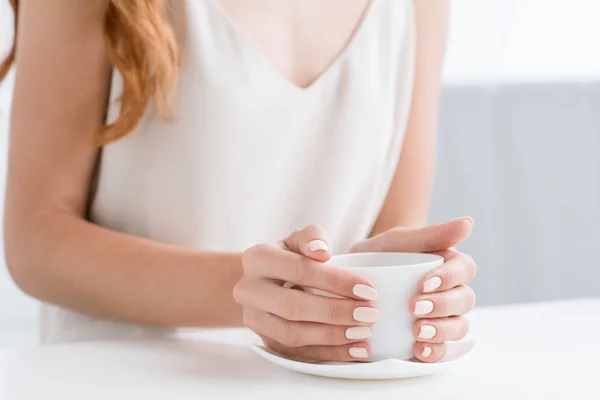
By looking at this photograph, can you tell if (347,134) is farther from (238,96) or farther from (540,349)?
(540,349)

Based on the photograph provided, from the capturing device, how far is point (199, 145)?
951 mm

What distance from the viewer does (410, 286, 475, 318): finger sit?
57 centimetres

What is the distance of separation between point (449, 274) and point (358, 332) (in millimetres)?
84

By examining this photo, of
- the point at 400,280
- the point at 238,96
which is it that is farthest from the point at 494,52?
the point at 400,280

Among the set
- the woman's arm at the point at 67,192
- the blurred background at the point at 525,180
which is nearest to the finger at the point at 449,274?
the woman's arm at the point at 67,192

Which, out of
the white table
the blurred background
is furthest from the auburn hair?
the blurred background

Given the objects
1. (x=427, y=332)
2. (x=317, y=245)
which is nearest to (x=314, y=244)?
(x=317, y=245)

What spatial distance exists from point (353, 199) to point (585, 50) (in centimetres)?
134

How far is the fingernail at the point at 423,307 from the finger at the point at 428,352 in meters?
0.02

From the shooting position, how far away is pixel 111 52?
0.88 m

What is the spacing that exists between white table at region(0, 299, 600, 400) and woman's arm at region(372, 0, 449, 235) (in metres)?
0.39

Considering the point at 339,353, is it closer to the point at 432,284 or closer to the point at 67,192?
the point at 432,284

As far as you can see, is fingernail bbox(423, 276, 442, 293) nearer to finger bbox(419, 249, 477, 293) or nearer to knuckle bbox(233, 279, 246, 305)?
finger bbox(419, 249, 477, 293)

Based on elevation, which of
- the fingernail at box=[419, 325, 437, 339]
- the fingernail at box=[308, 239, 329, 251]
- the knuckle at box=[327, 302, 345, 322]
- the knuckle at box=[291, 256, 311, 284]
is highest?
the fingernail at box=[308, 239, 329, 251]
